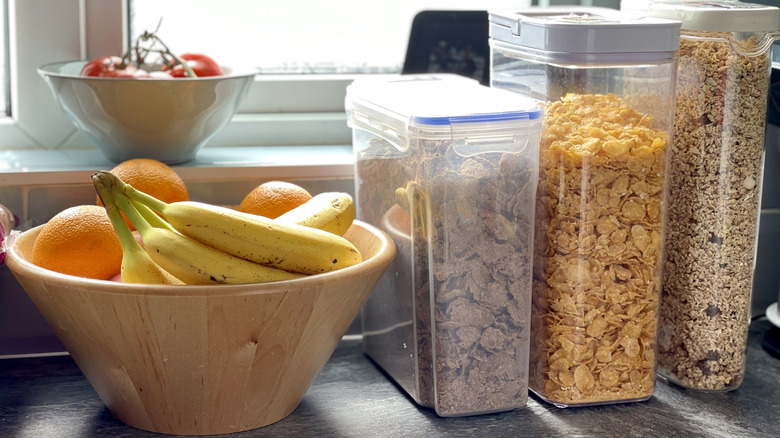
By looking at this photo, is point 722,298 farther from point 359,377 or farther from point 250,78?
point 250,78

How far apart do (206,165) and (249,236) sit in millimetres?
320

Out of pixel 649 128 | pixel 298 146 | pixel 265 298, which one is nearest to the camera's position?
pixel 265 298

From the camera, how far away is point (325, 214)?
777 millimetres

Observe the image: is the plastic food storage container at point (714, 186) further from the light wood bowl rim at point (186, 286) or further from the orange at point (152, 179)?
the orange at point (152, 179)

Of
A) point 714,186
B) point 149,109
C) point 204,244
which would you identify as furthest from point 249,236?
point 714,186

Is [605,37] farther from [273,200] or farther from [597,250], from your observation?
[273,200]

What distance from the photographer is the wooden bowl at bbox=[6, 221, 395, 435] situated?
2.13 ft

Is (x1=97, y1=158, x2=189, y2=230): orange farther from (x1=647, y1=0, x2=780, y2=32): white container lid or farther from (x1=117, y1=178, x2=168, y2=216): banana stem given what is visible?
(x1=647, y1=0, x2=780, y2=32): white container lid

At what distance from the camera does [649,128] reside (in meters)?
0.76

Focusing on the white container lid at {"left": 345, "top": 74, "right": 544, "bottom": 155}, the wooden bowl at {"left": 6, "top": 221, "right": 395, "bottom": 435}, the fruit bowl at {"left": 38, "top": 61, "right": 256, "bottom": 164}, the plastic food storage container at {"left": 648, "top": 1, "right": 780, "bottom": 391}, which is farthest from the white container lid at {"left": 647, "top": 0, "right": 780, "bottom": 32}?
the fruit bowl at {"left": 38, "top": 61, "right": 256, "bottom": 164}

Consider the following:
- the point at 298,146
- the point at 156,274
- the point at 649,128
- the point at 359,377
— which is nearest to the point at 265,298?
the point at 156,274

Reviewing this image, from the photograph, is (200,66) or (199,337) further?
(200,66)

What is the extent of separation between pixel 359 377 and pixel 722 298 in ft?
1.16

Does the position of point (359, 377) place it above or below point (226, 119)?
below
